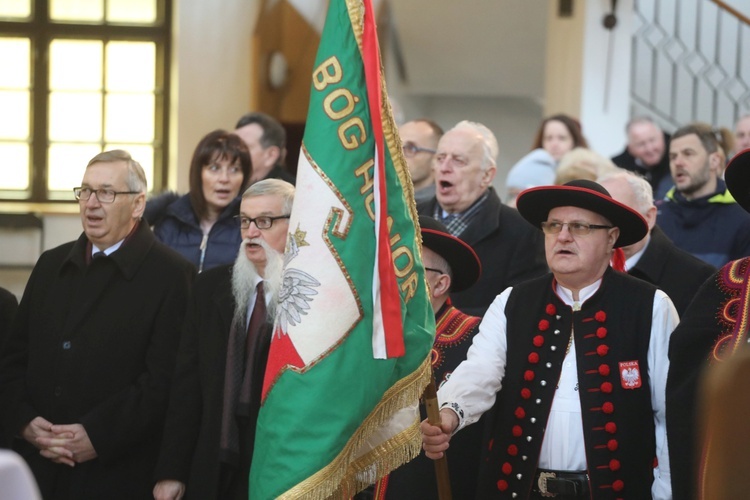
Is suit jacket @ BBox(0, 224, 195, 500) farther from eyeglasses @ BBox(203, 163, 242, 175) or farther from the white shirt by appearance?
the white shirt

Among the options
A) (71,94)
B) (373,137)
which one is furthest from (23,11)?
(373,137)

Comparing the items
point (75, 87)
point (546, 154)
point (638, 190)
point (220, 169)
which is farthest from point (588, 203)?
point (75, 87)

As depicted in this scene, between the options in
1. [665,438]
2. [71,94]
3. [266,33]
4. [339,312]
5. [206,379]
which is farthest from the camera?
[266,33]

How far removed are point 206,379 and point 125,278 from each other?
1.82 feet

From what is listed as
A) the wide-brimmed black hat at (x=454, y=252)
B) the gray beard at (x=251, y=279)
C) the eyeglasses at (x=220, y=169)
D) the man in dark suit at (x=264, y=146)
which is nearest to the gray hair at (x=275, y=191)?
the gray beard at (x=251, y=279)

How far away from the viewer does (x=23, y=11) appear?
375 inches

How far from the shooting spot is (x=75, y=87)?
9.53 m

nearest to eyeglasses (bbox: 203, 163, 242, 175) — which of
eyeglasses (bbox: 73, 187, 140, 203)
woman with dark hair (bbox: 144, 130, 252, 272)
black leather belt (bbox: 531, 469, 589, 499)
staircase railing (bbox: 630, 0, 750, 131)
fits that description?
woman with dark hair (bbox: 144, 130, 252, 272)

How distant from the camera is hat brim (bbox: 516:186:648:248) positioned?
395 cm

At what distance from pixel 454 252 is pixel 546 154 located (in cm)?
301

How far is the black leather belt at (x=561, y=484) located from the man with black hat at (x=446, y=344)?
1.74 ft

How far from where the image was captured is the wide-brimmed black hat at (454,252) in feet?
14.5

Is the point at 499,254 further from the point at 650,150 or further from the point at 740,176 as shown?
the point at 650,150

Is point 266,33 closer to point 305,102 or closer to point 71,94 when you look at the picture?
point 305,102
